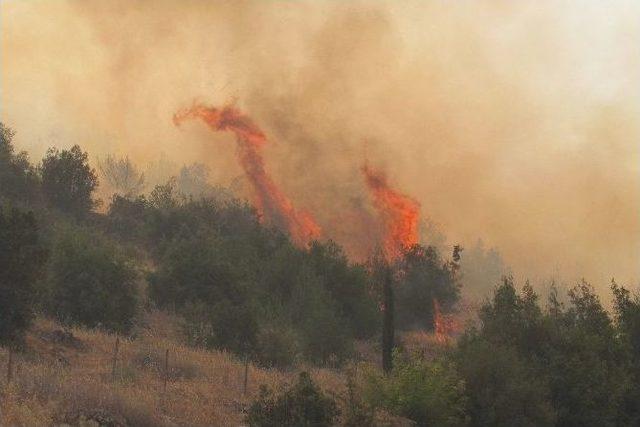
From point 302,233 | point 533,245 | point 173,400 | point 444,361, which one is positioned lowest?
point 173,400

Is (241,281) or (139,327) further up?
(241,281)

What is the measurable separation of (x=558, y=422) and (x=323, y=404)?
13.0 meters

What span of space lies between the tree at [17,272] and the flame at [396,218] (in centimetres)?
4095

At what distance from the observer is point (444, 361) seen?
73.4ft

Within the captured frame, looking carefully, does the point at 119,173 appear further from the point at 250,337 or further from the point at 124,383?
the point at 124,383

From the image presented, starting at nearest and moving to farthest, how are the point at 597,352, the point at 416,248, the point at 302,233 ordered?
the point at 597,352, the point at 416,248, the point at 302,233

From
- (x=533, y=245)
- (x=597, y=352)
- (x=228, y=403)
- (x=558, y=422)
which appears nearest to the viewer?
(x=228, y=403)

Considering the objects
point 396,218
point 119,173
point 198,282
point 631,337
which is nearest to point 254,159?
point 396,218

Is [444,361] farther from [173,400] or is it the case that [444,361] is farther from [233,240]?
[233,240]

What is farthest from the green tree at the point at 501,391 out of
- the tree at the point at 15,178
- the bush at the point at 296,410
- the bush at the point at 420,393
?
the tree at the point at 15,178

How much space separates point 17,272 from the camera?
2472 cm

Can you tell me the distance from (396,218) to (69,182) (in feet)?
95.4

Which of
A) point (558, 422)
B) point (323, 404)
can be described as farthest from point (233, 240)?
point (323, 404)

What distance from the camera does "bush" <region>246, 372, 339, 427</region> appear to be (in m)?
16.0
